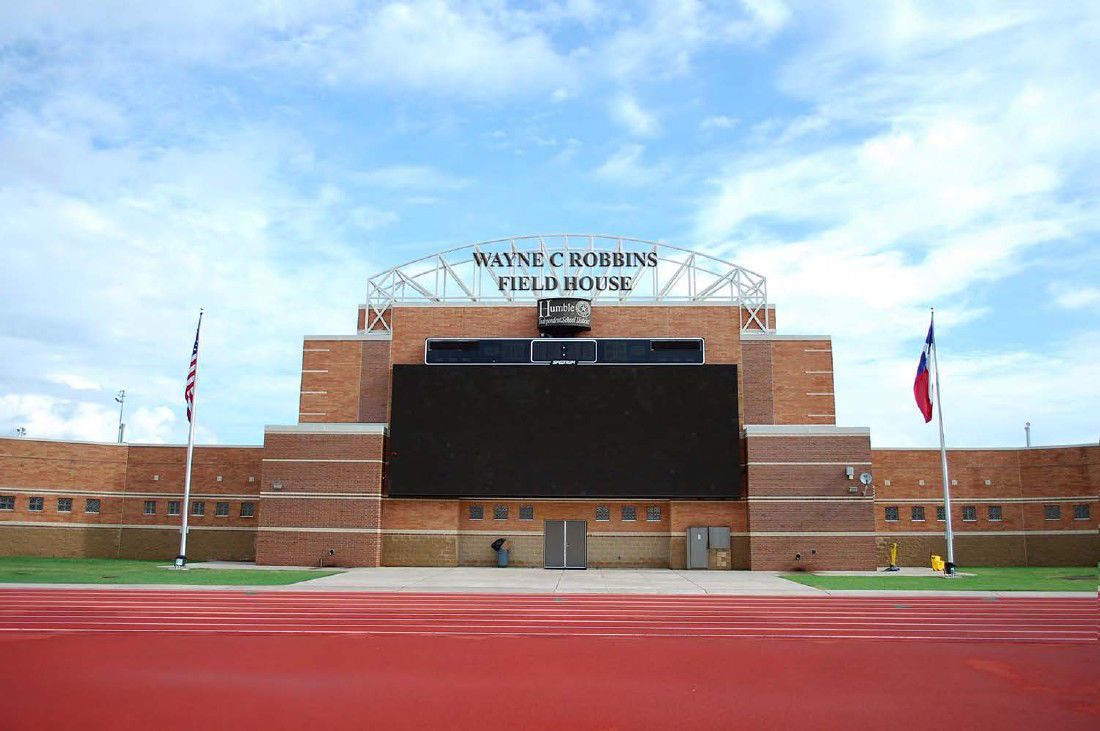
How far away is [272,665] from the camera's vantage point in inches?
599

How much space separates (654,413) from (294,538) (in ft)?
57.3

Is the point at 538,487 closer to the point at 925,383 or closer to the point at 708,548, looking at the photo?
the point at 708,548

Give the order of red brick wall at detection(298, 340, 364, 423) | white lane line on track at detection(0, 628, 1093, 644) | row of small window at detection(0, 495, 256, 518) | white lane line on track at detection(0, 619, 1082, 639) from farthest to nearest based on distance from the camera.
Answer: row of small window at detection(0, 495, 256, 518)
red brick wall at detection(298, 340, 364, 423)
white lane line on track at detection(0, 619, 1082, 639)
white lane line on track at detection(0, 628, 1093, 644)

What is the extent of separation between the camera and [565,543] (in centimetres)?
4028

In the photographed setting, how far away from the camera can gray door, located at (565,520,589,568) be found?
132 ft

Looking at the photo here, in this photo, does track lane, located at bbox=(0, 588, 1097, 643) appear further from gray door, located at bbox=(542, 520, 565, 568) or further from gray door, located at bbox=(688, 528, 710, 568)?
gray door, located at bbox=(542, 520, 565, 568)

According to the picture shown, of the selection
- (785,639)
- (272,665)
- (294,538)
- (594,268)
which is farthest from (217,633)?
(594,268)

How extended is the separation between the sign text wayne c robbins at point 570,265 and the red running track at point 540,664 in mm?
21347

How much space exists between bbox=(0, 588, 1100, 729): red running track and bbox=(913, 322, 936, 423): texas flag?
1237 centimetres

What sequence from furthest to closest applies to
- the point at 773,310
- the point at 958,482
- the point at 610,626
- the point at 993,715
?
the point at 773,310, the point at 958,482, the point at 610,626, the point at 993,715

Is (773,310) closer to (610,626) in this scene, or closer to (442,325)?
(442,325)

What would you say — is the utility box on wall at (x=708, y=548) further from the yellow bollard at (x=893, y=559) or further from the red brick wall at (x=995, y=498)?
the red brick wall at (x=995, y=498)

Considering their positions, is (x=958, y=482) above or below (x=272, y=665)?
above

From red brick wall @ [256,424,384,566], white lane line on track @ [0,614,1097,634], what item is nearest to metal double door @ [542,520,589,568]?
red brick wall @ [256,424,384,566]
